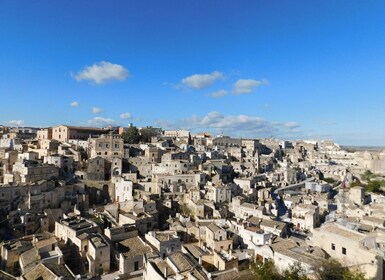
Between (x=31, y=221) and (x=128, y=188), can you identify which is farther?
(x=128, y=188)

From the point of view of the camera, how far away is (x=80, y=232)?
21797 millimetres

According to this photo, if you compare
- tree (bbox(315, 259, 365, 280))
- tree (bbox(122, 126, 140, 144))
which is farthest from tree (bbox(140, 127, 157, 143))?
tree (bbox(315, 259, 365, 280))

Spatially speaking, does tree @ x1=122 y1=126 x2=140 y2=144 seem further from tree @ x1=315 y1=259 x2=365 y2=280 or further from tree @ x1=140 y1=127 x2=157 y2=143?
tree @ x1=315 y1=259 x2=365 y2=280

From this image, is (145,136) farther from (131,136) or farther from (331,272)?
(331,272)

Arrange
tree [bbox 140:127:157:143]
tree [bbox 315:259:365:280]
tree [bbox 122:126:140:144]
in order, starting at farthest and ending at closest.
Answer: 1. tree [bbox 140:127:157:143]
2. tree [bbox 122:126:140:144]
3. tree [bbox 315:259:365:280]

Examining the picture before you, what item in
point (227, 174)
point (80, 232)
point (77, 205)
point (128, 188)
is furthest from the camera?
point (227, 174)

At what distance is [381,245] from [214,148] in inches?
→ 1612

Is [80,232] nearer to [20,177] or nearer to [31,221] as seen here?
[31,221]

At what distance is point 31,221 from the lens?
25.4 m

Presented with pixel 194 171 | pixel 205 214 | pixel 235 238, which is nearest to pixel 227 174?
pixel 194 171

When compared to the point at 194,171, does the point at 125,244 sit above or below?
below

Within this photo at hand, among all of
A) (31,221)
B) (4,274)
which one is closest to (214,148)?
(31,221)

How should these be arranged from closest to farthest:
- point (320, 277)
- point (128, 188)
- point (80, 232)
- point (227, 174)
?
1. point (320, 277)
2. point (80, 232)
3. point (128, 188)
4. point (227, 174)

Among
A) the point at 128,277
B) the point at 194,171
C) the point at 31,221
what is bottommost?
the point at 128,277
